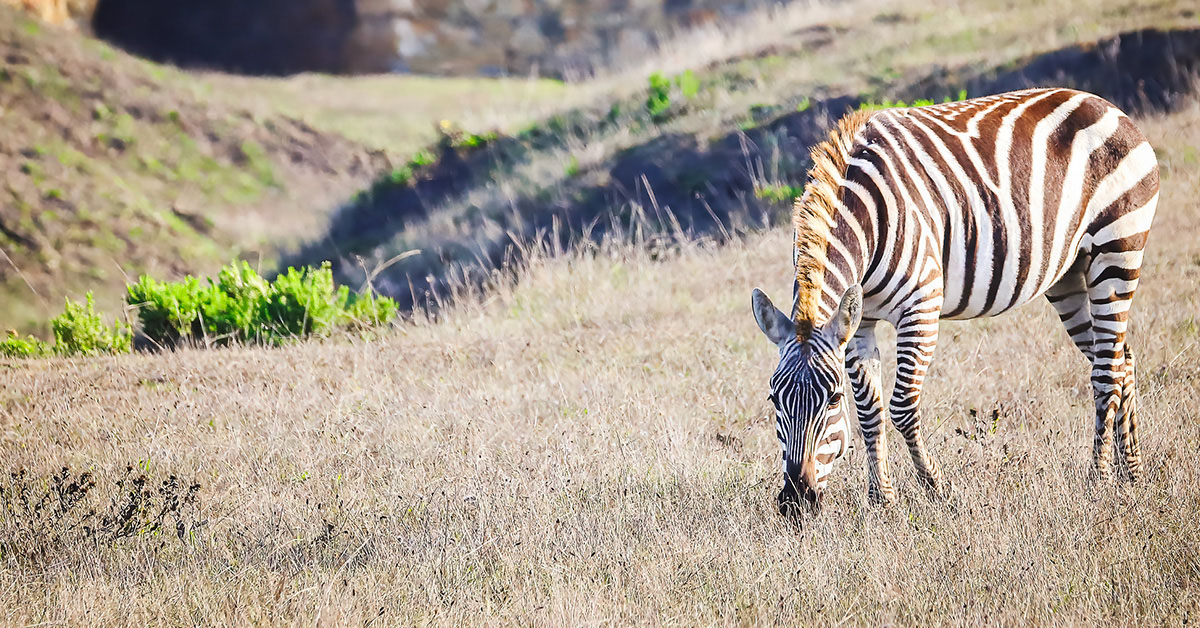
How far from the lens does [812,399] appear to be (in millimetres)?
4238

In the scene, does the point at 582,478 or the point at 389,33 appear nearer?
the point at 582,478

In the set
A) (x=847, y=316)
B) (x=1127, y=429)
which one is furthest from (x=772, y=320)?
(x=1127, y=429)

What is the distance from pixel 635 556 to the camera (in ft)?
15.7

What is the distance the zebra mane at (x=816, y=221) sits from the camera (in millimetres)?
4422

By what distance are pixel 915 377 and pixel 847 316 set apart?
0.91 m

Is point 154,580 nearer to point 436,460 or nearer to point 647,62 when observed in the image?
point 436,460

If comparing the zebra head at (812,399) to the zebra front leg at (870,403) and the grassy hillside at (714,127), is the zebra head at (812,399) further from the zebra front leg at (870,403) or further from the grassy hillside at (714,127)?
the grassy hillside at (714,127)

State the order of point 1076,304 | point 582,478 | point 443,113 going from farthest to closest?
1. point 443,113
2. point 1076,304
3. point 582,478

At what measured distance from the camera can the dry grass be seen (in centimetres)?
433

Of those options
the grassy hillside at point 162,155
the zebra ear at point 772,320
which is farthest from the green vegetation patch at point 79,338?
the zebra ear at point 772,320

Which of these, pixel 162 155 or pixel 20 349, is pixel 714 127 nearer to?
pixel 20 349

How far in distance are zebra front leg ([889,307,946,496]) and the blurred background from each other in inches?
249

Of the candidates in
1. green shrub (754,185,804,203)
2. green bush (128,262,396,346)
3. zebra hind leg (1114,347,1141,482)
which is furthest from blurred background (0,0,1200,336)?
zebra hind leg (1114,347,1141,482)

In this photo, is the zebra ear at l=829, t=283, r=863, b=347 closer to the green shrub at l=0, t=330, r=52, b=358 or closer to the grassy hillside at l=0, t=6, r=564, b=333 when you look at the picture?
the green shrub at l=0, t=330, r=52, b=358
